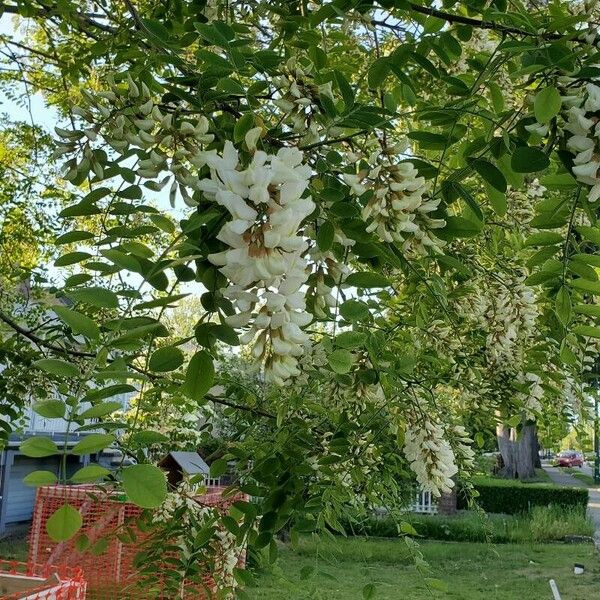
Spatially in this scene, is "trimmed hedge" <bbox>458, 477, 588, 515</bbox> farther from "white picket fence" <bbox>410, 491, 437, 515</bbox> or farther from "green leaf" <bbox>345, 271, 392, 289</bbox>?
"green leaf" <bbox>345, 271, 392, 289</bbox>

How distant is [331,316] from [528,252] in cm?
109

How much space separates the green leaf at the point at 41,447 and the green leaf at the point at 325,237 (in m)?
0.42

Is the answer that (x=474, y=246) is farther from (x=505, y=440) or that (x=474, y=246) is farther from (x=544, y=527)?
(x=505, y=440)

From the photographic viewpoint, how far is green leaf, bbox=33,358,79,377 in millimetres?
722

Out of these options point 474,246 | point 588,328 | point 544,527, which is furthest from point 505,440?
point 588,328

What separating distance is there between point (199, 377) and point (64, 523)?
0.23m

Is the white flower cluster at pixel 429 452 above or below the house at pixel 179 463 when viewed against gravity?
above

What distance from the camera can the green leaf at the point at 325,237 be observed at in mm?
924

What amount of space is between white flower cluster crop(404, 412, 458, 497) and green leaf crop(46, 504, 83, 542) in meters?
1.56

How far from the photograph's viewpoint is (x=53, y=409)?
678mm

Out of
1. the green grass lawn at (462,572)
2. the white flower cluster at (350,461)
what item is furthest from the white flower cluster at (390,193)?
the green grass lawn at (462,572)

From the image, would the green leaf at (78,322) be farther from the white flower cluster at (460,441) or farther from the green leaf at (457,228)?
the white flower cluster at (460,441)

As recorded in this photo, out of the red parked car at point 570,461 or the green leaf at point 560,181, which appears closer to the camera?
the green leaf at point 560,181

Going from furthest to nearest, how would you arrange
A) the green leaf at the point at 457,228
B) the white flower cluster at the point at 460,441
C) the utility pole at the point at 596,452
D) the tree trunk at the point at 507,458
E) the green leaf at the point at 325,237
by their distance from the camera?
the tree trunk at the point at 507,458 → the utility pole at the point at 596,452 → the white flower cluster at the point at 460,441 → the green leaf at the point at 457,228 → the green leaf at the point at 325,237
